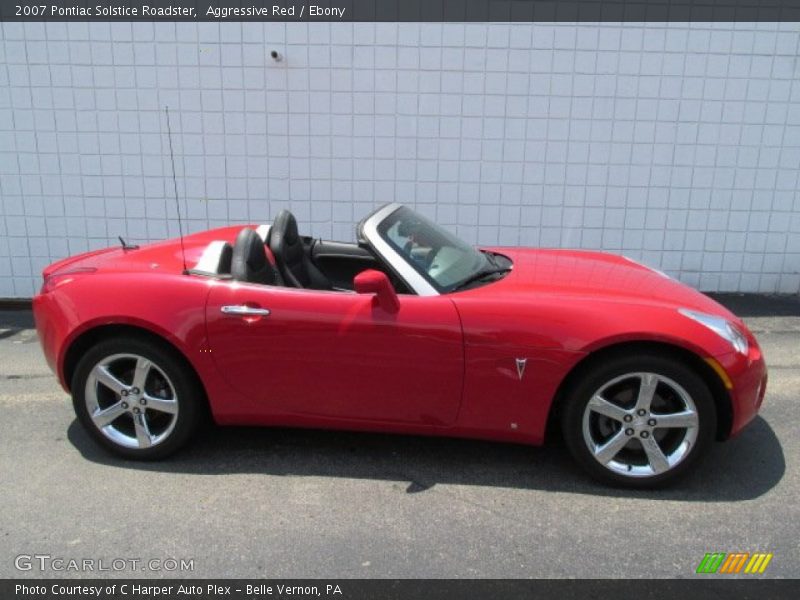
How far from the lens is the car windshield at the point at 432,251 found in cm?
336

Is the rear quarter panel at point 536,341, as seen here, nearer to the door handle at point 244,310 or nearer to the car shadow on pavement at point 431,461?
the car shadow on pavement at point 431,461

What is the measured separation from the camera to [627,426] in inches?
121

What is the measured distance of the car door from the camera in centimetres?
308

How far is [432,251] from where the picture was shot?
11.8ft

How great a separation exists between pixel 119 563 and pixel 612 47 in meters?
6.19

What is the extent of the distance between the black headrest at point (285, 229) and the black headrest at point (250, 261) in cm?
24

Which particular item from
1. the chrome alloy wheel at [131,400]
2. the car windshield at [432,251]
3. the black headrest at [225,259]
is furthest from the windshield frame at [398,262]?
the chrome alloy wheel at [131,400]

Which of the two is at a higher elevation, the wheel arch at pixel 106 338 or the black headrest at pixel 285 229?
the black headrest at pixel 285 229

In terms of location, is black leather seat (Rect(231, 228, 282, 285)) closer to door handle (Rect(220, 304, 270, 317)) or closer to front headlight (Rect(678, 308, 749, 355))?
door handle (Rect(220, 304, 270, 317))
